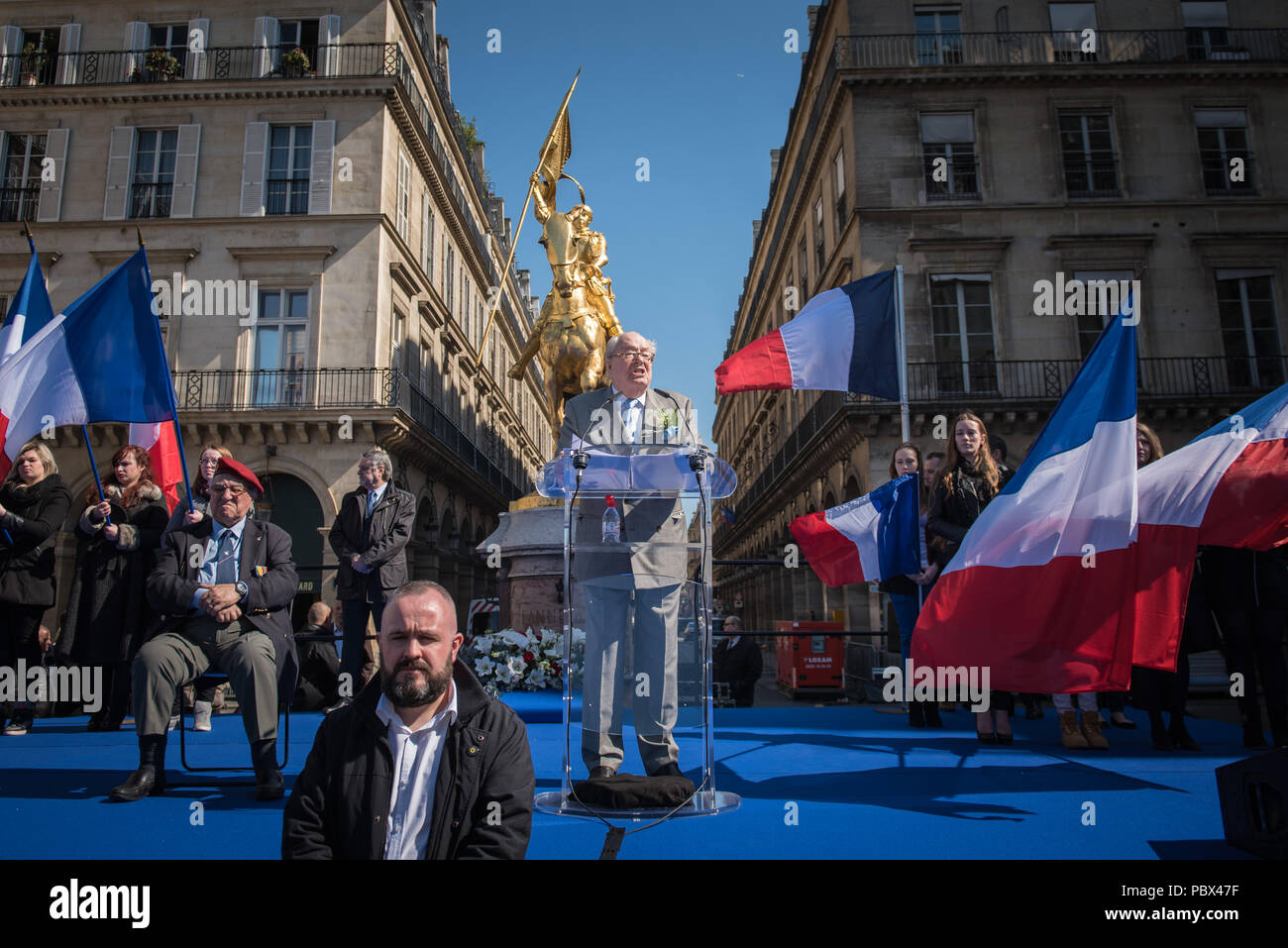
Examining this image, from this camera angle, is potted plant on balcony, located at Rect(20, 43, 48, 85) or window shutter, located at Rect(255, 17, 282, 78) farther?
potted plant on balcony, located at Rect(20, 43, 48, 85)

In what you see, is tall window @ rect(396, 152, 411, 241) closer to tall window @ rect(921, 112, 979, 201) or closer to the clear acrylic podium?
tall window @ rect(921, 112, 979, 201)

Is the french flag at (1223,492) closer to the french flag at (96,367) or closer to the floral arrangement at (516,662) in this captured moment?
the floral arrangement at (516,662)

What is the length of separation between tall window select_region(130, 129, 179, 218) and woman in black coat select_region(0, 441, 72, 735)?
18.9 m

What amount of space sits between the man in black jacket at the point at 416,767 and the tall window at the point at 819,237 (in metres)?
23.9

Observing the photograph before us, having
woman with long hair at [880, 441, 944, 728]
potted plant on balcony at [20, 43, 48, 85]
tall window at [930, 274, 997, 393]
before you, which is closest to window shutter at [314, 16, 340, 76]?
potted plant on balcony at [20, 43, 48, 85]

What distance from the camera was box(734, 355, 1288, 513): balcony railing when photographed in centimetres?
1986

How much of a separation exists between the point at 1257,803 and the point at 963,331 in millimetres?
19479

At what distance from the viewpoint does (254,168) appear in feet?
70.7

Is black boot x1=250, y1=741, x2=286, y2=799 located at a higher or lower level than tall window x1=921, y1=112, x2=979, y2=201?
lower

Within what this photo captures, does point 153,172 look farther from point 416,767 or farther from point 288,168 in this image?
point 416,767

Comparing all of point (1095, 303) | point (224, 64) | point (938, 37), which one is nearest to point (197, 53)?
point (224, 64)

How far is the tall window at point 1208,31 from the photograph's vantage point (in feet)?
71.7

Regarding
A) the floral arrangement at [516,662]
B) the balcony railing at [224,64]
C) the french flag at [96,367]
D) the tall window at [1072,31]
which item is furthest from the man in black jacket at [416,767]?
the tall window at [1072,31]

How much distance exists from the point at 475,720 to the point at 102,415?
3.64 metres
